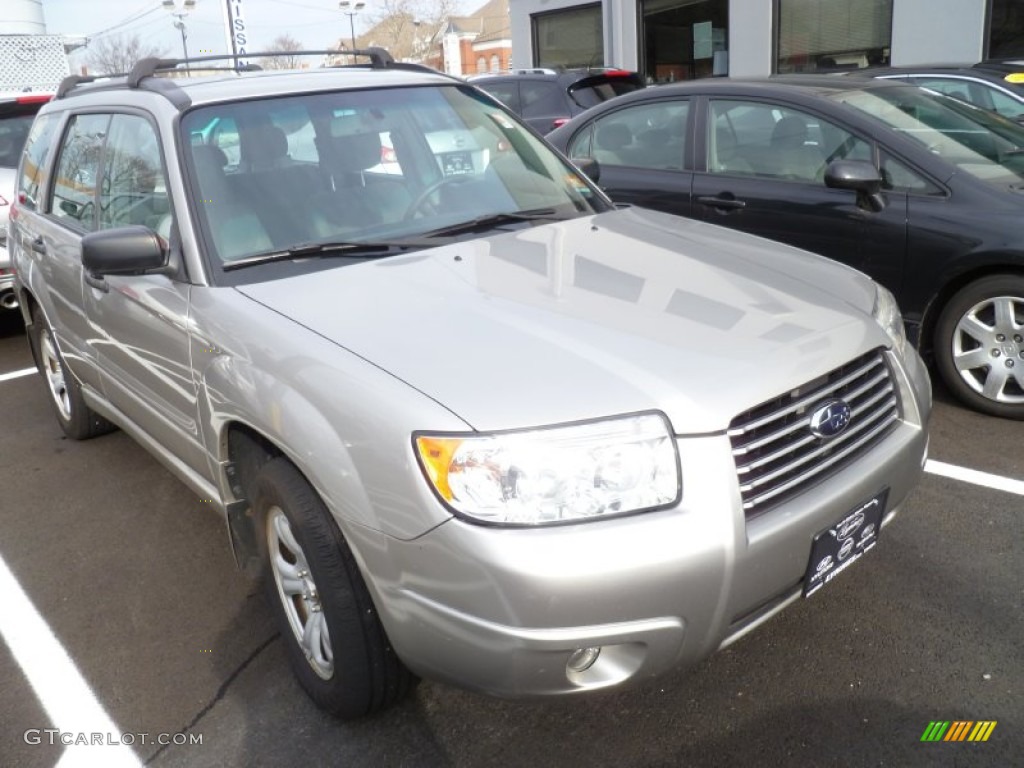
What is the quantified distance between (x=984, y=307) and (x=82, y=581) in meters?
4.05

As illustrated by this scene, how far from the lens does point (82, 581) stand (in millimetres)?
3475

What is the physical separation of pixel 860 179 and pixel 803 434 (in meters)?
2.57

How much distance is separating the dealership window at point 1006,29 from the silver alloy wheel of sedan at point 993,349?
29.3ft

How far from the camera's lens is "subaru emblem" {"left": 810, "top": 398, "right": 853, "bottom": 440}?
229 centimetres

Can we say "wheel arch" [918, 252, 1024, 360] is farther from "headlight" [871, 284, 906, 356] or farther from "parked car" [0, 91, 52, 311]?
"parked car" [0, 91, 52, 311]

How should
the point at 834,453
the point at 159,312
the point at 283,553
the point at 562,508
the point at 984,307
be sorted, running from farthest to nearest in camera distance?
the point at 984,307
the point at 159,312
the point at 283,553
the point at 834,453
the point at 562,508

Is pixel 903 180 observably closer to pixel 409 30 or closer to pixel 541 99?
pixel 541 99

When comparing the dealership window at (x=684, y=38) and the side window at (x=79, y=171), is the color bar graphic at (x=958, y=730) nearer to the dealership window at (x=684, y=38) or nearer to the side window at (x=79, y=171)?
the side window at (x=79, y=171)

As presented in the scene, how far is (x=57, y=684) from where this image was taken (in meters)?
2.87

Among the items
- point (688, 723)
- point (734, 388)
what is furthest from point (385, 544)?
point (688, 723)

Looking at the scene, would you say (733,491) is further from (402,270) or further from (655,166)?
(655,166)

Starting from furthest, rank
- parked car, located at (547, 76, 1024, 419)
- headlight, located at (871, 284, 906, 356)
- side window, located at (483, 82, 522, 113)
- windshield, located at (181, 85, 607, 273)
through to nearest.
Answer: side window, located at (483, 82, 522, 113)
parked car, located at (547, 76, 1024, 419)
windshield, located at (181, 85, 607, 273)
headlight, located at (871, 284, 906, 356)

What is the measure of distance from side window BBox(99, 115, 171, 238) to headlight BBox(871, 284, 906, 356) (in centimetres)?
223

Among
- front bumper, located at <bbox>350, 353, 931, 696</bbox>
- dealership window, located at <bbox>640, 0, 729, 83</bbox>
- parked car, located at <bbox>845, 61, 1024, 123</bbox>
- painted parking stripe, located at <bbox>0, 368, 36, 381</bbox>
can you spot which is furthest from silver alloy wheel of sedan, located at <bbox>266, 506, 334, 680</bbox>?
dealership window, located at <bbox>640, 0, 729, 83</bbox>
